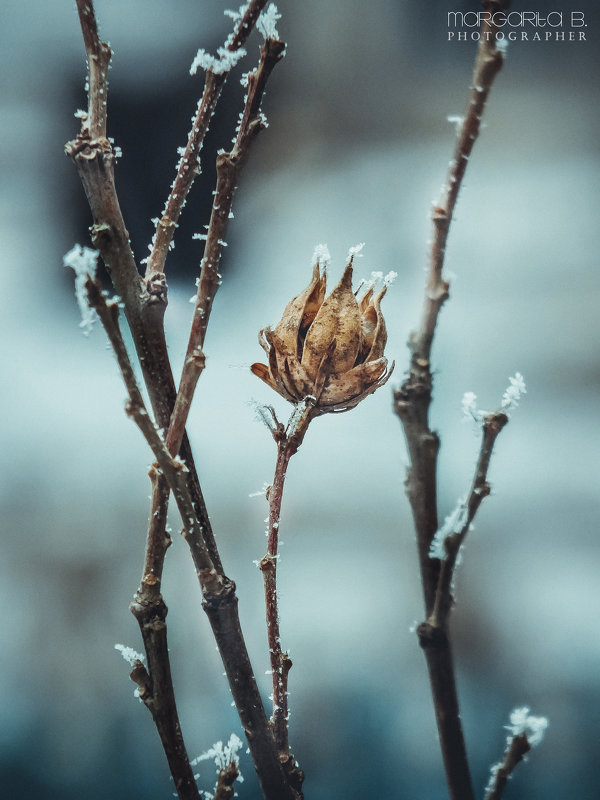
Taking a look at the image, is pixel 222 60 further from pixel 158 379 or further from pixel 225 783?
pixel 225 783

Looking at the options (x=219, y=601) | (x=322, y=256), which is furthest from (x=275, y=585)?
(x=322, y=256)

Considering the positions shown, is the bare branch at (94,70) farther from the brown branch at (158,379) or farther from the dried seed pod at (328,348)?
the dried seed pod at (328,348)

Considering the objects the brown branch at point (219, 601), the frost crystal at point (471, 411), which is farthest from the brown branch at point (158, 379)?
the frost crystal at point (471, 411)

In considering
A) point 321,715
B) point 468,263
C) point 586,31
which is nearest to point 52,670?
point 321,715

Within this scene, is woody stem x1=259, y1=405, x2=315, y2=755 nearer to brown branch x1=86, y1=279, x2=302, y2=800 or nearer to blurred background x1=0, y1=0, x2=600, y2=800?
brown branch x1=86, y1=279, x2=302, y2=800

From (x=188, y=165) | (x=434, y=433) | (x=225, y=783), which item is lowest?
(x=225, y=783)

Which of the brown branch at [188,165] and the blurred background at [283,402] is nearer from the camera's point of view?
the brown branch at [188,165]

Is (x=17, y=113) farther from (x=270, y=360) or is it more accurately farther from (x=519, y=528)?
(x=519, y=528)
